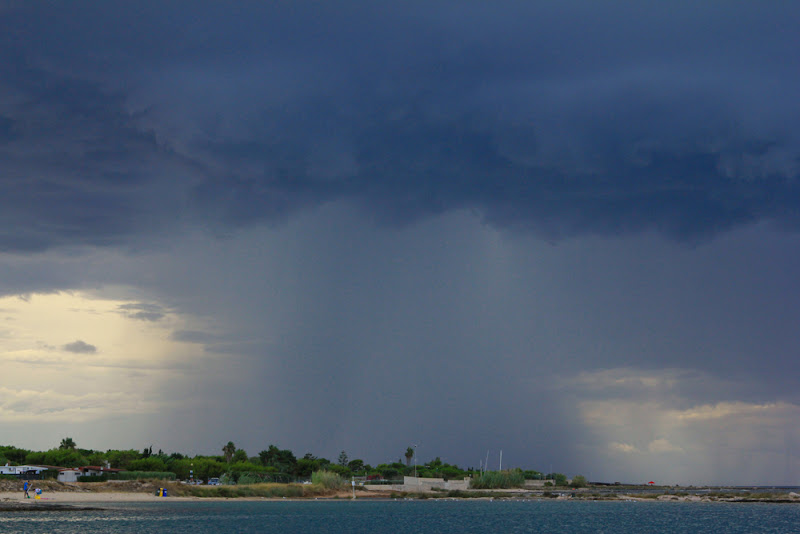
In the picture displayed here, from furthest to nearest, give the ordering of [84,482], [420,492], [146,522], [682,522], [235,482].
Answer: [420,492] → [235,482] → [84,482] → [682,522] → [146,522]

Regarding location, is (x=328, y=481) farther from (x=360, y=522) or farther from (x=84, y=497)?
(x=360, y=522)

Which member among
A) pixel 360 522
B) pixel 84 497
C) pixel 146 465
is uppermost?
pixel 146 465

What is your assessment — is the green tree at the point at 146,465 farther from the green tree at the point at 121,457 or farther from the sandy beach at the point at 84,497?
the sandy beach at the point at 84,497

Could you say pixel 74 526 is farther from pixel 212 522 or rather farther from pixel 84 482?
pixel 84 482

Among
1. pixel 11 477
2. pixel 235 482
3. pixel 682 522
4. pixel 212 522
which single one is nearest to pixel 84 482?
pixel 11 477

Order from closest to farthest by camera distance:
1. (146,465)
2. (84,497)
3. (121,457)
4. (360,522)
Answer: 1. (360,522)
2. (84,497)
3. (146,465)
4. (121,457)

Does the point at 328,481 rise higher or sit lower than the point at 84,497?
higher

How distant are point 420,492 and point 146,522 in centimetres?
11183

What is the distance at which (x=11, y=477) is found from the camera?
5369 inches

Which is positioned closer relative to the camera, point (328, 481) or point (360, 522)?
point (360, 522)

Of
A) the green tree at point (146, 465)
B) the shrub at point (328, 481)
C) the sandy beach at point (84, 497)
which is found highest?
the green tree at point (146, 465)

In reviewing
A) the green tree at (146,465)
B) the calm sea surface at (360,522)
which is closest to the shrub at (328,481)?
the green tree at (146,465)

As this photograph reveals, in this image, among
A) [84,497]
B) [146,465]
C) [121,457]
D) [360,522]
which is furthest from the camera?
[121,457]

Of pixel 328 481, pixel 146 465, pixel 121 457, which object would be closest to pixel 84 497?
pixel 146 465
